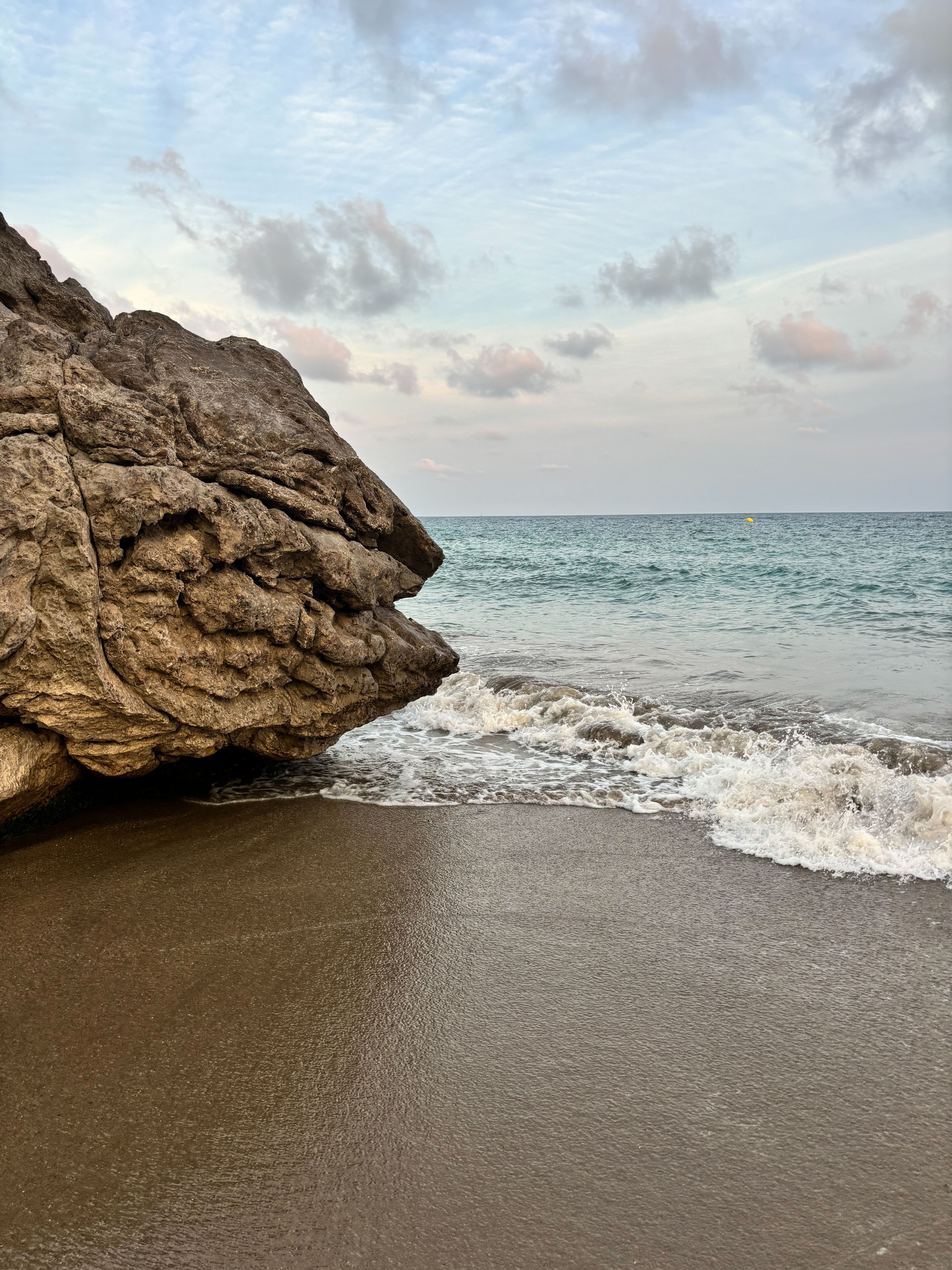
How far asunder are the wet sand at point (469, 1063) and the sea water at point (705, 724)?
44.1 inches

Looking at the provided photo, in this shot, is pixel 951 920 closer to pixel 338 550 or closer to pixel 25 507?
pixel 338 550

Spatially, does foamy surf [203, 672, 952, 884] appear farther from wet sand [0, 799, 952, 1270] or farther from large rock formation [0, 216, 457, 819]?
large rock formation [0, 216, 457, 819]

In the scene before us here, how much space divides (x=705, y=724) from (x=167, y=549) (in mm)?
6617

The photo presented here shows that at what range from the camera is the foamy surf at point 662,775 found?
6324 millimetres

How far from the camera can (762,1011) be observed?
418 centimetres

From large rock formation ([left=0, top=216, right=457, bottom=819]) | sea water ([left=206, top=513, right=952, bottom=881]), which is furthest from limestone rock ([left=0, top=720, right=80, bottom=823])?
sea water ([left=206, top=513, right=952, bottom=881])

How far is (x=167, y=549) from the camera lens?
19.4 ft

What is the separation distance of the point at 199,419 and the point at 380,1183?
5.24 meters

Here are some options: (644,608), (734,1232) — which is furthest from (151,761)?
(644,608)

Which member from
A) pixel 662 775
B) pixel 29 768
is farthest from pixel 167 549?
pixel 662 775

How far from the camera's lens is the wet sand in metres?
2.92

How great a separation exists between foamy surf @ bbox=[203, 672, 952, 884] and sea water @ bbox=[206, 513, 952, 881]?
24 millimetres

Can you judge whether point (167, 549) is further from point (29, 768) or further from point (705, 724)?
point (705, 724)

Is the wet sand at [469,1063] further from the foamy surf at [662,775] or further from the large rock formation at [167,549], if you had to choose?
the large rock formation at [167,549]
